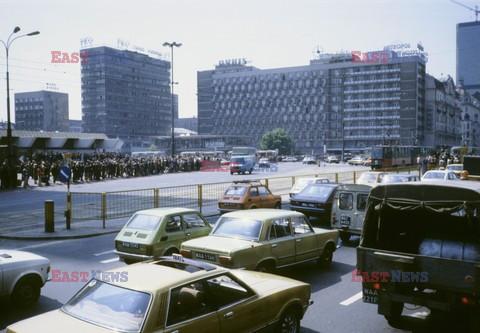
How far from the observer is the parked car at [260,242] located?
8789mm

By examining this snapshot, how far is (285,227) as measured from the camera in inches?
392

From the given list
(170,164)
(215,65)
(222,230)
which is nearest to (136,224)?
(222,230)

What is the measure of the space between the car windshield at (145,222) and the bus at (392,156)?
4792 cm

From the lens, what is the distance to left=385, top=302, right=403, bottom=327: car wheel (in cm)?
701

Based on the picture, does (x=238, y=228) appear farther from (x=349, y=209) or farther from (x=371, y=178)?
(x=371, y=178)

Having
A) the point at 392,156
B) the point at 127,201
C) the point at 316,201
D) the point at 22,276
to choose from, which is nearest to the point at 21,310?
the point at 22,276

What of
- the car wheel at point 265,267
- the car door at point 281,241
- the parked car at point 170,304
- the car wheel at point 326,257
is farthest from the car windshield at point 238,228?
the parked car at point 170,304

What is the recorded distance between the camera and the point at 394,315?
7.08m

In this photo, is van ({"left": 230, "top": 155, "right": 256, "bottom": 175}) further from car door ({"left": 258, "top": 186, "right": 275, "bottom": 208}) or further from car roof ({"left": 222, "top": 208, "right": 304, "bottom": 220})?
car roof ({"left": 222, "top": 208, "right": 304, "bottom": 220})

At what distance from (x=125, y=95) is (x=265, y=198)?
5675 inches

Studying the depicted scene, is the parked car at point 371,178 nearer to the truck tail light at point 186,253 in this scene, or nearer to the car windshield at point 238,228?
the car windshield at point 238,228

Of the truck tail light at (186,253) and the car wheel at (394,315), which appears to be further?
the truck tail light at (186,253)

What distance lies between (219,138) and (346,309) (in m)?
128

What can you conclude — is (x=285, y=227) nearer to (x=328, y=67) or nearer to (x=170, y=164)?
(x=170, y=164)
